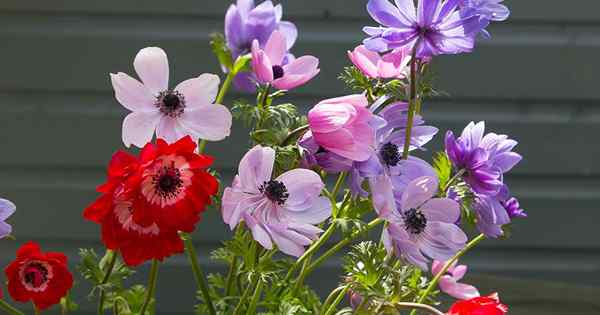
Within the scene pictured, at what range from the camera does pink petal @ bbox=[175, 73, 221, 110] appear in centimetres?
42

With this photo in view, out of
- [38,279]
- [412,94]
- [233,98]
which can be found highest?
[233,98]

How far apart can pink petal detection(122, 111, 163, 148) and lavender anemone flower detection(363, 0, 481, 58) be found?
11cm

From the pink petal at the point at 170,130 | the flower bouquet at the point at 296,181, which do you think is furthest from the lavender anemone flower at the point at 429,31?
the pink petal at the point at 170,130

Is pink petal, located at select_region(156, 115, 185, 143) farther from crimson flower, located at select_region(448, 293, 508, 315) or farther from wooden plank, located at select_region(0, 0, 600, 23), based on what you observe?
wooden plank, located at select_region(0, 0, 600, 23)

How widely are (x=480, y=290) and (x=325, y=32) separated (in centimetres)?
101

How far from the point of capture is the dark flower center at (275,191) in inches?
16.2

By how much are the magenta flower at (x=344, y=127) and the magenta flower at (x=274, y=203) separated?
18 millimetres

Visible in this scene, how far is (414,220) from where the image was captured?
1.47ft

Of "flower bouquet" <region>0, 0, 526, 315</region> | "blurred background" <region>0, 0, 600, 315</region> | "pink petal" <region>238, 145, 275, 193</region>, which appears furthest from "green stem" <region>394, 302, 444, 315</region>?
"blurred background" <region>0, 0, 600, 315</region>

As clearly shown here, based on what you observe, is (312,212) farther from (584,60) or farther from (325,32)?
(584,60)

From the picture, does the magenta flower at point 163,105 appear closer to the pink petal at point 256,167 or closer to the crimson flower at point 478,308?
the pink petal at point 256,167

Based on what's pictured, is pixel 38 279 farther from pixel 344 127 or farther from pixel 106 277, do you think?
pixel 344 127

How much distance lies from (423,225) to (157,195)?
0.47ft

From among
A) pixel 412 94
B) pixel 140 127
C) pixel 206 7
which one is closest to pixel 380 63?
pixel 412 94
